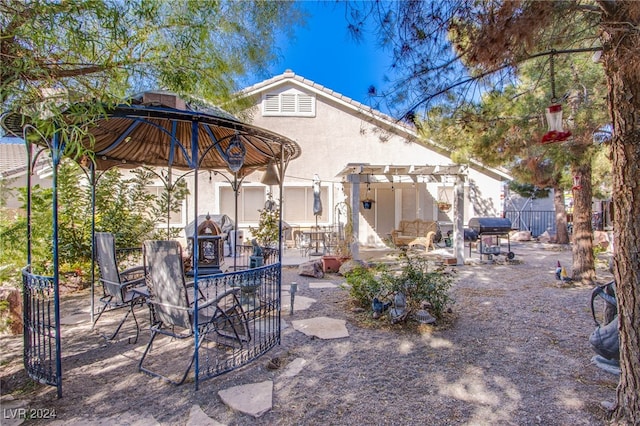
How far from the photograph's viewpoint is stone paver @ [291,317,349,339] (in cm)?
481

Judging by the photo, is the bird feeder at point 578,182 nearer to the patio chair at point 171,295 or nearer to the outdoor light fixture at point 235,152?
the outdoor light fixture at point 235,152

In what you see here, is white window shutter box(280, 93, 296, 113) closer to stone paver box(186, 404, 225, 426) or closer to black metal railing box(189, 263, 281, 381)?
black metal railing box(189, 263, 281, 381)

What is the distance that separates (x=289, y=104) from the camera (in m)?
13.7

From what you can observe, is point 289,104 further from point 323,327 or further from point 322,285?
point 323,327

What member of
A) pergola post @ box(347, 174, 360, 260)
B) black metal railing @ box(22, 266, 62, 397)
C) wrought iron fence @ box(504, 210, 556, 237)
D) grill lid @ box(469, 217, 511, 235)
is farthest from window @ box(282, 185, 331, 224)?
wrought iron fence @ box(504, 210, 556, 237)

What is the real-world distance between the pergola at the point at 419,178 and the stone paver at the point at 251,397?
6.74 metres

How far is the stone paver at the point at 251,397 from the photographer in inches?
118

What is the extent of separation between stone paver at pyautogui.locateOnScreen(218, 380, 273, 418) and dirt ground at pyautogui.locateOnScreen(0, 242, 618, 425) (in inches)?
2.6

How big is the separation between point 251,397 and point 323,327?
2.02 meters

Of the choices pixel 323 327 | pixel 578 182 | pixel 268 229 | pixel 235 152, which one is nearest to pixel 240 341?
pixel 323 327

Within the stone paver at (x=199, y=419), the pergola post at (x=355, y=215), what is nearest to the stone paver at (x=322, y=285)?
the pergola post at (x=355, y=215)

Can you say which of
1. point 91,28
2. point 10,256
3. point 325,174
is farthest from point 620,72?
point 325,174

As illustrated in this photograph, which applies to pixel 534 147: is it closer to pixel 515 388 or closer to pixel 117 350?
pixel 515 388

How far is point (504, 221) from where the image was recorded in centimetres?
1144
